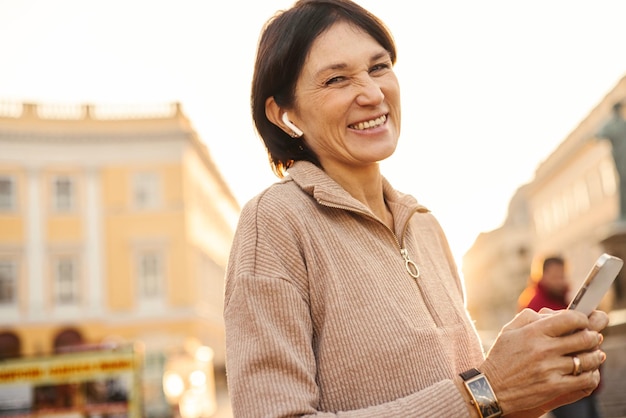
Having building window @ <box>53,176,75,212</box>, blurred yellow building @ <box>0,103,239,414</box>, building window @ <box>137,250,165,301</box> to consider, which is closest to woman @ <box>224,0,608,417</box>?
blurred yellow building @ <box>0,103,239,414</box>

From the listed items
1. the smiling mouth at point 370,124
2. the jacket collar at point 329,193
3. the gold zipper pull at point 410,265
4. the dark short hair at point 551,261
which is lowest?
the gold zipper pull at point 410,265

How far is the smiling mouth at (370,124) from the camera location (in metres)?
1.87

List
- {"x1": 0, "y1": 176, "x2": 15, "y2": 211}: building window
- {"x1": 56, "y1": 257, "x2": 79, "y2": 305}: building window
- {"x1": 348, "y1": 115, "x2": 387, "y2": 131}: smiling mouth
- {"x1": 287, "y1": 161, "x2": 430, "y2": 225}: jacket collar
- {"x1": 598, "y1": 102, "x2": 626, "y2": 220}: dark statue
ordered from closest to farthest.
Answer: {"x1": 287, "y1": 161, "x2": 430, "y2": 225}: jacket collar, {"x1": 348, "y1": 115, "x2": 387, "y2": 131}: smiling mouth, {"x1": 598, "y1": 102, "x2": 626, "y2": 220}: dark statue, {"x1": 0, "y1": 176, "x2": 15, "y2": 211}: building window, {"x1": 56, "y1": 257, "x2": 79, "y2": 305}: building window

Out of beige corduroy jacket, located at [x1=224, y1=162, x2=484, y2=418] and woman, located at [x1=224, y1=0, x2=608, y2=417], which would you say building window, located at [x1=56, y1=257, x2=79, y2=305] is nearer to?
woman, located at [x1=224, y1=0, x2=608, y2=417]

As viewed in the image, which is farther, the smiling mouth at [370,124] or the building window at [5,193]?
the building window at [5,193]

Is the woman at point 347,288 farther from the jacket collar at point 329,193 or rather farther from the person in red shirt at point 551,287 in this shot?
the person in red shirt at point 551,287

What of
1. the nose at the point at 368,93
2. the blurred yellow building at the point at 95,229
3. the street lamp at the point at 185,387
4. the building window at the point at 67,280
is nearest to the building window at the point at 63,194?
the blurred yellow building at the point at 95,229

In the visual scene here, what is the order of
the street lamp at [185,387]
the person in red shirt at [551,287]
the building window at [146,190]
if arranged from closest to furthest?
the person in red shirt at [551,287] < the street lamp at [185,387] < the building window at [146,190]

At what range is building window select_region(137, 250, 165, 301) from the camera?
34.5 metres

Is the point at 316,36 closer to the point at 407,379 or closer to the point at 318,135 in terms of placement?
the point at 318,135

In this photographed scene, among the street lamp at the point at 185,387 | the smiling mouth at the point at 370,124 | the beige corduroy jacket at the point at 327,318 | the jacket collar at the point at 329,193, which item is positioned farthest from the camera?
the street lamp at the point at 185,387

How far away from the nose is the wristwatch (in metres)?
0.65

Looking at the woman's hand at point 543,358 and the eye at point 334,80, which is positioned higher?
the eye at point 334,80

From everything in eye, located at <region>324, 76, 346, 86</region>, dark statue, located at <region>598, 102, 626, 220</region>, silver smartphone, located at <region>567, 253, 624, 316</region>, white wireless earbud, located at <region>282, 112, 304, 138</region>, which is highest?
dark statue, located at <region>598, 102, 626, 220</region>
